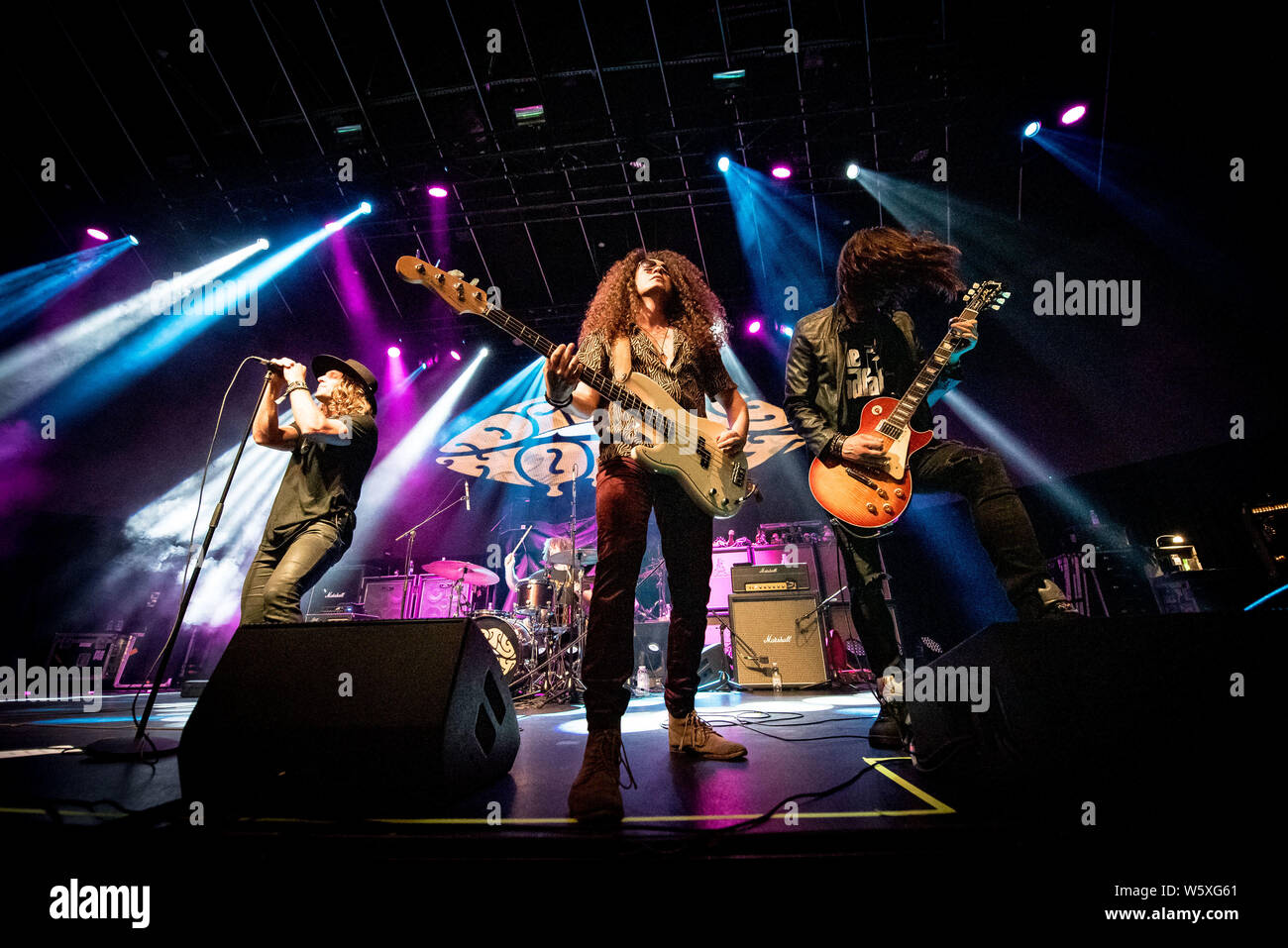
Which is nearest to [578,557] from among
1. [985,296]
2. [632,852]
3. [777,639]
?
[777,639]

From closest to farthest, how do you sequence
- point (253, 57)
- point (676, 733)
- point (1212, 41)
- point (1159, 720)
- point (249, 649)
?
point (1159, 720), point (249, 649), point (676, 733), point (1212, 41), point (253, 57)

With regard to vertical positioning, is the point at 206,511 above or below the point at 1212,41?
below

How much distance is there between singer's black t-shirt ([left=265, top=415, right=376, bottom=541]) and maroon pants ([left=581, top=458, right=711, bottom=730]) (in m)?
1.68

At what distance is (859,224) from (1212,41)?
12.3ft

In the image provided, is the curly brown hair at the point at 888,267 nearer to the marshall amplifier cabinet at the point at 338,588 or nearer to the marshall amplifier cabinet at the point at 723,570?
the marshall amplifier cabinet at the point at 723,570

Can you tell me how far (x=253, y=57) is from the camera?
677cm

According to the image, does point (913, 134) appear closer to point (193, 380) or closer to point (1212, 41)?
point (1212, 41)

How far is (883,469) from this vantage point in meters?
2.50

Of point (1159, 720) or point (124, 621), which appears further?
point (124, 621)

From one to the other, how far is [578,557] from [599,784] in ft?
15.7

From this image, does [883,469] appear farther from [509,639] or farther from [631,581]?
[509,639]
